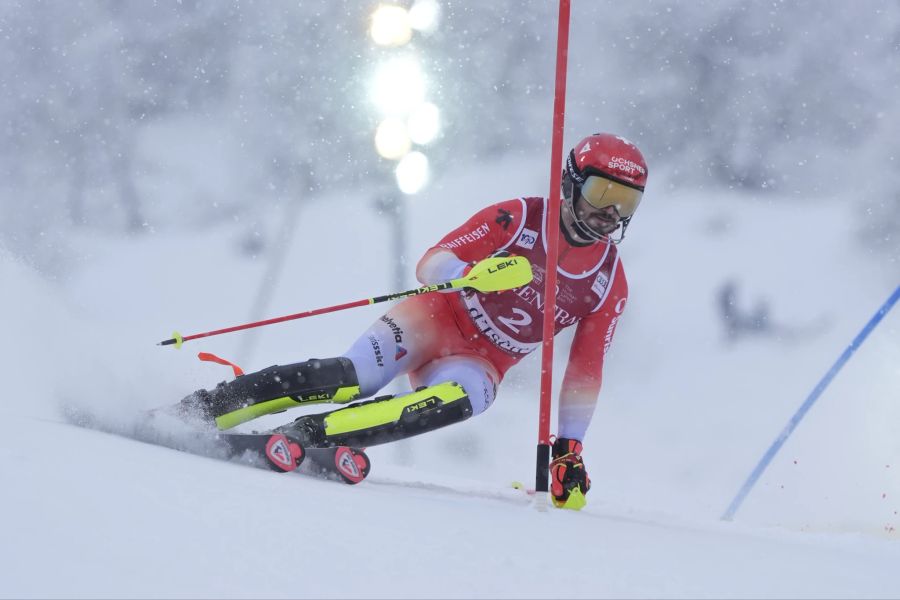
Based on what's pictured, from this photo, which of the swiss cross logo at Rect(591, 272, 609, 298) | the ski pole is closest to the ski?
the ski pole

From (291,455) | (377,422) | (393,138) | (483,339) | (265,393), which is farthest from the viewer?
(393,138)

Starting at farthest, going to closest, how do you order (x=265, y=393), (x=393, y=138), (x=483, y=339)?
(x=393, y=138)
(x=483, y=339)
(x=265, y=393)

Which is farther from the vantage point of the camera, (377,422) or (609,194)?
(609,194)

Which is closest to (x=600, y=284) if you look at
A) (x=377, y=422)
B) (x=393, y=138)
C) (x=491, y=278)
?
(x=491, y=278)

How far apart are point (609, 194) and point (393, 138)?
456cm

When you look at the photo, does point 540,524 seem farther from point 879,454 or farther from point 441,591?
point 879,454

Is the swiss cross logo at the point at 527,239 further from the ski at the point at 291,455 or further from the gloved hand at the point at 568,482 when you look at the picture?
the ski at the point at 291,455

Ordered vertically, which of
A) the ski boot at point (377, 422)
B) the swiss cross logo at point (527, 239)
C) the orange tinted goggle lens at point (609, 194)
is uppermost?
the orange tinted goggle lens at point (609, 194)

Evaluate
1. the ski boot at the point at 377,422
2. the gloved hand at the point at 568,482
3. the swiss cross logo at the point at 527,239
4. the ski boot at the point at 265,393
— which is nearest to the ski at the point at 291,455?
the ski boot at the point at 377,422

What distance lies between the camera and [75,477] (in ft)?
6.76

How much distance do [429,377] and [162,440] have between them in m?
1.25

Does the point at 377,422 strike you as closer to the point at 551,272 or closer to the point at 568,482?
the point at 568,482

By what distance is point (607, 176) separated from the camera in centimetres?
369

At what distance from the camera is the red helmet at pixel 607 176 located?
3693 millimetres
